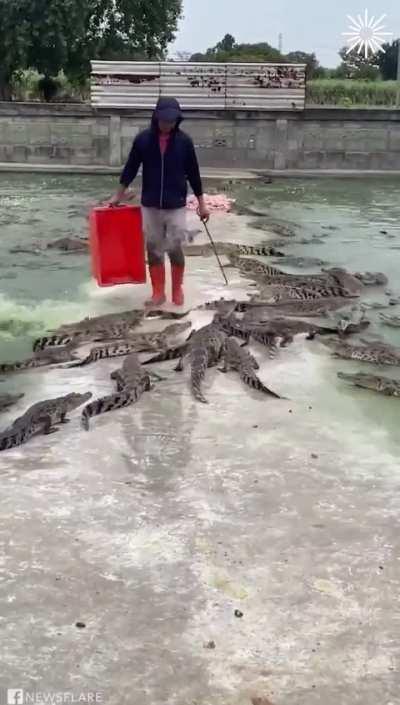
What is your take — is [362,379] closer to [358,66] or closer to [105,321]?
[105,321]

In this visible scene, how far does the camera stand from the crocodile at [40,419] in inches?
179

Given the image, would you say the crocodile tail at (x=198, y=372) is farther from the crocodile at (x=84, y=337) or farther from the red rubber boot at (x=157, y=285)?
the red rubber boot at (x=157, y=285)

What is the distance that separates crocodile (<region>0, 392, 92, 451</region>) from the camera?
4543 millimetres

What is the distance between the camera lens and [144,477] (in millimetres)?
4152

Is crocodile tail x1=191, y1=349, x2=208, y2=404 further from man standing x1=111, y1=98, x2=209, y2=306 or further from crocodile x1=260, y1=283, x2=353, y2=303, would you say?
crocodile x1=260, y1=283, x2=353, y2=303

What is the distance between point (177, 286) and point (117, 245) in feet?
2.42

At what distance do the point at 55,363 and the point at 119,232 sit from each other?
5.16 ft

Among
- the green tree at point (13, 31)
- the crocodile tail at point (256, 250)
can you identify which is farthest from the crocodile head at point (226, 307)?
the green tree at point (13, 31)

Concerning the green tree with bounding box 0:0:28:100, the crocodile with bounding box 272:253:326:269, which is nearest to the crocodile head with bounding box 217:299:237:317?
the crocodile with bounding box 272:253:326:269

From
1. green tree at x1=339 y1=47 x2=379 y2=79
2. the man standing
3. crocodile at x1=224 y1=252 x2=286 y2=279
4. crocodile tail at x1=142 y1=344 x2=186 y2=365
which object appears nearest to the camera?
crocodile tail at x1=142 y1=344 x2=186 y2=365

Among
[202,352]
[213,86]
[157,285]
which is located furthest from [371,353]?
[213,86]

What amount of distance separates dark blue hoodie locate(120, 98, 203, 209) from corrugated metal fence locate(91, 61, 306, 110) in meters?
14.9

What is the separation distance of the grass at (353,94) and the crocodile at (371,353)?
33882 millimetres

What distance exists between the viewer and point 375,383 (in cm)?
→ 566
